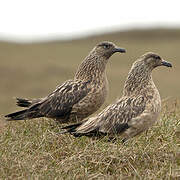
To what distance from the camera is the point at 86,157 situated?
17.3 feet

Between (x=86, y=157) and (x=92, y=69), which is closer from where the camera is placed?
(x=86, y=157)

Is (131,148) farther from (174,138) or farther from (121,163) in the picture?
(174,138)

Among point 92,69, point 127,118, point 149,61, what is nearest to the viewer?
point 127,118

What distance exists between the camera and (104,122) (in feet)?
19.7

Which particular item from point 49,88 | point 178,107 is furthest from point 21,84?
point 178,107

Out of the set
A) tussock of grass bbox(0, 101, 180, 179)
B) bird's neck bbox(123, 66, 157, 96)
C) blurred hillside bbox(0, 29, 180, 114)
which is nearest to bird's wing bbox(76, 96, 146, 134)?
tussock of grass bbox(0, 101, 180, 179)

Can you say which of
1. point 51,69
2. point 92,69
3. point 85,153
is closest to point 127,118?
point 85,153

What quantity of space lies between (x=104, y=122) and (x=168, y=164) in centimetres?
109

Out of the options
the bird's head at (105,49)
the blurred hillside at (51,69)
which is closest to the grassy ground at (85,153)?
the bird's head at (105,49)

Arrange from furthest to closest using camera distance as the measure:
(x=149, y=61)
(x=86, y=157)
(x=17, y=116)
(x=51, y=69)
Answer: (x=51, y=69)
(x=17, y=116)
(x=149, y=61)
(x=86, y=157)

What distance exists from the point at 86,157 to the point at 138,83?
1.46 meters

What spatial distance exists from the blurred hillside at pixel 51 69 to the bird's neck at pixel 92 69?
624 centimetres

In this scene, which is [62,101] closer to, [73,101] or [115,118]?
[73,101]

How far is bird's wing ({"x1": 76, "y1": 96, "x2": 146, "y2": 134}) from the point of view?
19.5 feet
